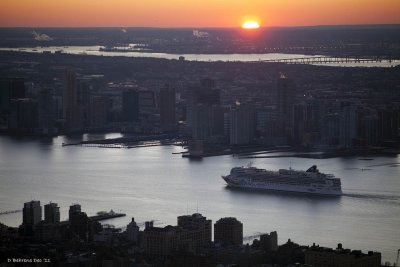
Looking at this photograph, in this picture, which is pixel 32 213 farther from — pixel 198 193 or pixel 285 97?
pixel 285 97

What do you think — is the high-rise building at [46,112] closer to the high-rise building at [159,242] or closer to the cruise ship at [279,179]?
the cruise ship at [279,179]

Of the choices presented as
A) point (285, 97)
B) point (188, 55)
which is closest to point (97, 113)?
point (285, 97)

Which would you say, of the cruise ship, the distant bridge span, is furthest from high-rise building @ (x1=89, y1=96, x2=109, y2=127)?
the distant bridge span

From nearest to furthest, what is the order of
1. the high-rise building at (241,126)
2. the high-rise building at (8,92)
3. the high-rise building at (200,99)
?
the high-rise building at (241,126) < the high-rise building at (200,99) < the high-rise building at (8,92)

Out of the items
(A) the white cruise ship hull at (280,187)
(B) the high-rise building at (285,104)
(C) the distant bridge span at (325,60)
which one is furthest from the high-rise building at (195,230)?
(C) the distant bridge span at (325,60)

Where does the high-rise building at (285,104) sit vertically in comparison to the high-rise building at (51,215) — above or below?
above

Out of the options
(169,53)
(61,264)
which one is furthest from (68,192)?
(169,53)
